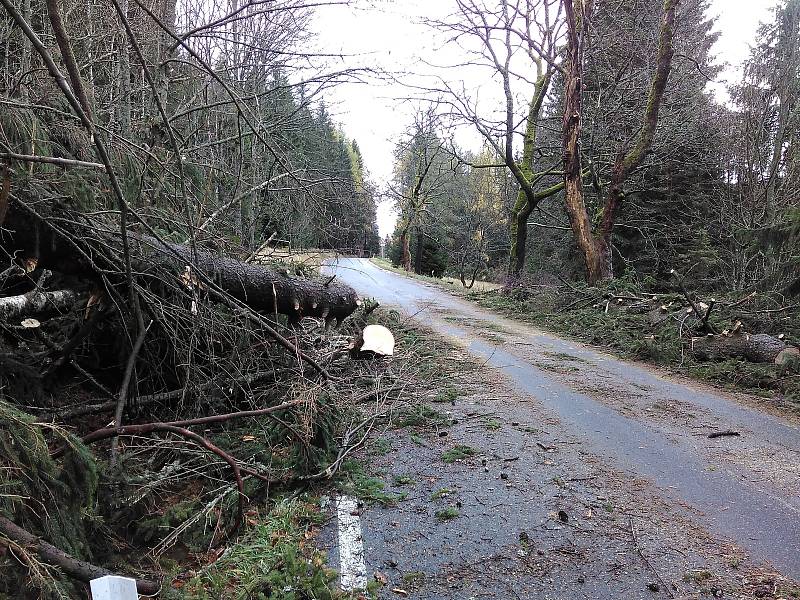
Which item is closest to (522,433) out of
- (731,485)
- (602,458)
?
(602,458)

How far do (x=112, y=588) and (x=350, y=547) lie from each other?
144cm

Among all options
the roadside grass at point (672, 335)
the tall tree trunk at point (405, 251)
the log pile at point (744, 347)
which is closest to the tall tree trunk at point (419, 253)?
the tall tree trunk at point (405, 251)

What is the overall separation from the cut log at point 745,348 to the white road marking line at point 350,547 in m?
5.93

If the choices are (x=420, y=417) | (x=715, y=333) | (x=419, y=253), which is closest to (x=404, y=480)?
(x=420, y=417)

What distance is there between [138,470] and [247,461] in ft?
2.30

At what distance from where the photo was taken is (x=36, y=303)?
3.52 m

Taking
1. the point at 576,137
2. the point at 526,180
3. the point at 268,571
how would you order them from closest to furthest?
the point at 268,571, the point at 576,137, the point at 526,180

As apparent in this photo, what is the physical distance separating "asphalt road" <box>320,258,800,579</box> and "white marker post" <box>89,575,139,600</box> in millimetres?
2893

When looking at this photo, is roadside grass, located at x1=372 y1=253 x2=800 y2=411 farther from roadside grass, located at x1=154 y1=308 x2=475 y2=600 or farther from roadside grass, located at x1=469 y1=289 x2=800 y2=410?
roadside grass, located at x1=154 y1=308 x2=475 y2=600

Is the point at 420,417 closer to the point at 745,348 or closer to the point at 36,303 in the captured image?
the point at 36,303

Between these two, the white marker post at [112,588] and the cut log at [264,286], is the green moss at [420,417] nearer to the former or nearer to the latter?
the cut log at [264,286]

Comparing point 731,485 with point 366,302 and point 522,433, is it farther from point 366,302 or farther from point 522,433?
point 366,302

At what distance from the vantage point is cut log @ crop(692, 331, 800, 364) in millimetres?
6133

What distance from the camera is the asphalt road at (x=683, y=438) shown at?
286 centimetres
